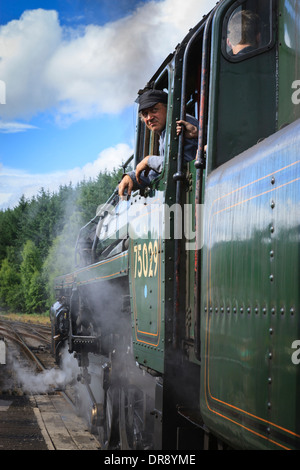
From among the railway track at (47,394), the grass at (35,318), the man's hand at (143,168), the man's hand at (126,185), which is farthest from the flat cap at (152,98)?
the grass at (35,318)

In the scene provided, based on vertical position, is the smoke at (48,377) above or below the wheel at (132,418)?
below

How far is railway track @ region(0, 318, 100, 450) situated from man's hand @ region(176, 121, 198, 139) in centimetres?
488

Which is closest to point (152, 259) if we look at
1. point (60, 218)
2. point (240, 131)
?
→ point (240, 131)

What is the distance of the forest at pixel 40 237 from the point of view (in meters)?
37.5

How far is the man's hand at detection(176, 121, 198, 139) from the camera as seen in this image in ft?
11.4

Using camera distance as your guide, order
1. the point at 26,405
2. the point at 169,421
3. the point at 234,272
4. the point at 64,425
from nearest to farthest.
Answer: the point at 234,272, the point at 169,421, the point at 64,425, the point at 26,405

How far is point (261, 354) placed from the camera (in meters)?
2.16

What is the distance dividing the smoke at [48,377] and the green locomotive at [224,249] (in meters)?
6.11

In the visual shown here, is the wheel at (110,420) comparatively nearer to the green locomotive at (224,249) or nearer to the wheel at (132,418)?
the wheel at (132,418)

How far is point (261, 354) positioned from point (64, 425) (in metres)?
6.84

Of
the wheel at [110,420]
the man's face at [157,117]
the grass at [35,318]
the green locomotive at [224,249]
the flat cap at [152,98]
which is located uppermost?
the flat cap at [152,98]

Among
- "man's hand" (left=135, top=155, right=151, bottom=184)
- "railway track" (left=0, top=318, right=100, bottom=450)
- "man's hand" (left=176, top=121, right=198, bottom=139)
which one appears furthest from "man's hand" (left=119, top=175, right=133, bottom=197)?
"railway track" (left=0, top=318, right=100, bottom=450)

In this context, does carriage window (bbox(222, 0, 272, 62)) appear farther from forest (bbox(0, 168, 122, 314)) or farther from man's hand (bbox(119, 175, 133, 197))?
forest (bbox(0, 168, 122, 314))
